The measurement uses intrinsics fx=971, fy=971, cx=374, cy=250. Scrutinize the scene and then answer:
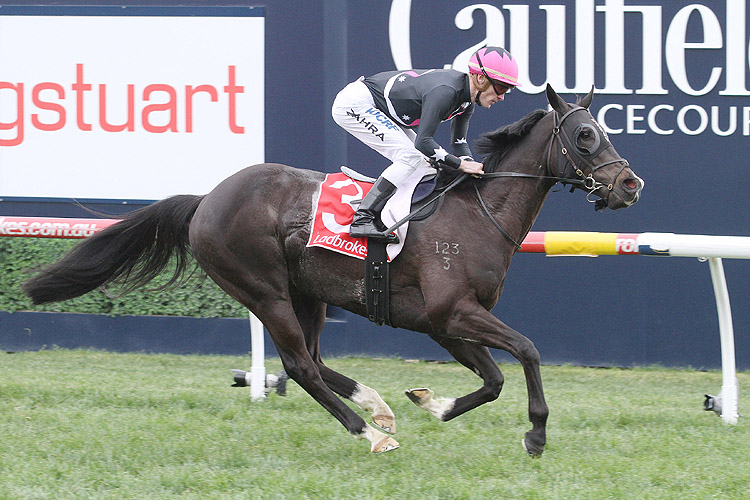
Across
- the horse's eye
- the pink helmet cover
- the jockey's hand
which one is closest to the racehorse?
the horse's eye

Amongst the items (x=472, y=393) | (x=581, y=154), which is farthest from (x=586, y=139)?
(x=472, y=393)

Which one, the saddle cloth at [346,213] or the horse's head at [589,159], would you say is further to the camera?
the saddle cloth at [346,213]

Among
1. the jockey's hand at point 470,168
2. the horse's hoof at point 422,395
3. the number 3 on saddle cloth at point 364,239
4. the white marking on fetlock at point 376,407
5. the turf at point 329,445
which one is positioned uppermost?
the jockey's hand at point 470,168

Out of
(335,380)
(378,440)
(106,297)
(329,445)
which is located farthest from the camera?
(106,297)

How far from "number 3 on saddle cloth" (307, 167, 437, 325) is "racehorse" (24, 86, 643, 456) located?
0.05m

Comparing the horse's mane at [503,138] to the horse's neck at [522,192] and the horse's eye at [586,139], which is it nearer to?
the horse's neck at [522,192]

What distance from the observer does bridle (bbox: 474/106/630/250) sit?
15.5 feet

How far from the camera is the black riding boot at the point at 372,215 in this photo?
16.0 ft

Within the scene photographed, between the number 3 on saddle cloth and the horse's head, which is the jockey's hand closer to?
the number 3 on saddle cloth

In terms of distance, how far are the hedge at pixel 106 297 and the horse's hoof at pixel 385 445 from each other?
342cm

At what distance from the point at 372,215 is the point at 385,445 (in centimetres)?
115

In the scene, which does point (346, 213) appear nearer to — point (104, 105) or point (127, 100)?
point (127, 100)

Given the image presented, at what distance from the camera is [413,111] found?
506 cm

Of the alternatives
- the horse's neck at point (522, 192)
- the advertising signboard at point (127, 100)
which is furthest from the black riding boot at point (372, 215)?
the advertising signboard at point (127, 100)
